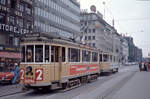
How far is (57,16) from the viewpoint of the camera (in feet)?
151

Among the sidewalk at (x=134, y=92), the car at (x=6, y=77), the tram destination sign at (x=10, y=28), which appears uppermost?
the tram destination sign at (x=10, y=28)

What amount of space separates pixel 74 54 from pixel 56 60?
2.37 metres

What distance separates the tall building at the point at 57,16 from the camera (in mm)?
38562

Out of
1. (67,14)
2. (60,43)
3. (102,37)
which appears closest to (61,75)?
(60,43)

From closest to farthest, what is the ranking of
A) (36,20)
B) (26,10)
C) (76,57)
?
(76,57) < (26,10) < (36,20)

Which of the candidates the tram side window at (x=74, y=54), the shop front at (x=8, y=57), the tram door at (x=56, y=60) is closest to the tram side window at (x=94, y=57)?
the tram side window at (x=74, y=54)

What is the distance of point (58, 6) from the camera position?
4659cm

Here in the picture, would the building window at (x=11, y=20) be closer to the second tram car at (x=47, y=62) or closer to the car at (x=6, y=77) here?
the car at (x=6, y=77)

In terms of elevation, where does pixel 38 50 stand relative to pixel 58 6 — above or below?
below

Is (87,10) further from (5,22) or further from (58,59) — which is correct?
(58,59)

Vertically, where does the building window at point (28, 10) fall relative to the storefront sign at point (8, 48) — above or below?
above

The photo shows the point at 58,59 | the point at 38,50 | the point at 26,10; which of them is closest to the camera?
the point at 38,50

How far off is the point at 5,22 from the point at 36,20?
8.94 m

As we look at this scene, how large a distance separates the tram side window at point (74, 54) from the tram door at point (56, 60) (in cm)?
123
